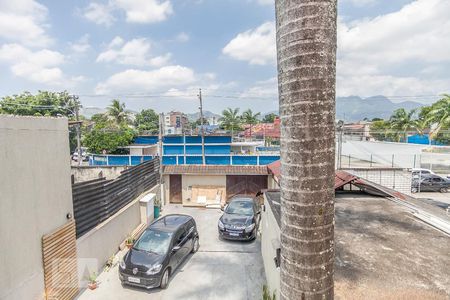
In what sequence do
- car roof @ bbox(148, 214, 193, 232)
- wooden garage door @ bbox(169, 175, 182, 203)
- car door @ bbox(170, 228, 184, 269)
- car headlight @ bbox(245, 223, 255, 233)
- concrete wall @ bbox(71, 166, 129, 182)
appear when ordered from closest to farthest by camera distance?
car door @ bbox(170, 228, 184, 269)
car roof @ bbox(148, 214, 193, 232)
car headlight @ bbox(245, 223, 255, 233)
concrete wall @ bbox(71, 166, 129, 182)
wooden garage door @ bbox(169, 175, 182, 203)

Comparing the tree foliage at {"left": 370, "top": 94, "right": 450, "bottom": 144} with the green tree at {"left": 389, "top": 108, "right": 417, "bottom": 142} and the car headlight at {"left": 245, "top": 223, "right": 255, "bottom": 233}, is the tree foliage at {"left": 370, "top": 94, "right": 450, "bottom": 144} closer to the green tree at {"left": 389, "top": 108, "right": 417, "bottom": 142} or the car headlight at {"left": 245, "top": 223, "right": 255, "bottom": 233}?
the green tree at {"left": 389, "top": 108, "right": 417, "bottom": 142}

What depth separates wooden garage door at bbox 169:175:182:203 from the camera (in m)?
17.4

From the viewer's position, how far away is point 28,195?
5.69 meters

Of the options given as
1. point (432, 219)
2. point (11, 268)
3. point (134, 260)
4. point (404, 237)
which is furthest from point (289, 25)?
point (134, 260)

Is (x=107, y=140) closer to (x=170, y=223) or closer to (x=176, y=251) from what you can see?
(x=170, y=223)

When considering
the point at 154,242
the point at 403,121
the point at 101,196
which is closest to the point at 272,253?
the point at 154,242

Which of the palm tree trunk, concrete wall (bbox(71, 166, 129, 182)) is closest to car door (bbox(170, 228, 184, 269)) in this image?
the palm tree trunk

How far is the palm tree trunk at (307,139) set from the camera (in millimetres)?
1776

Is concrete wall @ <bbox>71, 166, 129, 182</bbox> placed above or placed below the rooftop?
below

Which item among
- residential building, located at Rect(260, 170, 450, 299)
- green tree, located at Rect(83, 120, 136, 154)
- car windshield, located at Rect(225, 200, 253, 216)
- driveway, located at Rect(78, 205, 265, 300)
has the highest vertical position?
green tree, located at Rect(83, 120, 136, 154)

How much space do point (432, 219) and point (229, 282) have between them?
556 centimetres

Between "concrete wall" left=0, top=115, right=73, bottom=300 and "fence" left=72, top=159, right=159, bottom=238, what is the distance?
93 centimetres

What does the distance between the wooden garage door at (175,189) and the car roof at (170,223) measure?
731 cm

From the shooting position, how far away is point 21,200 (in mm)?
5516
